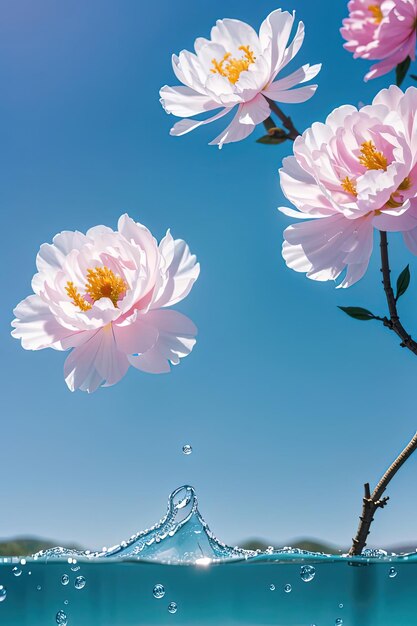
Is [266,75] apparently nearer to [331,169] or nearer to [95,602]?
[331,169]

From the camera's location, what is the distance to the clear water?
180 cm

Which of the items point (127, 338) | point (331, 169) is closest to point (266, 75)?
point (331, 169)

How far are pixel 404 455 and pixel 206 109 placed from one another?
1.96 ft

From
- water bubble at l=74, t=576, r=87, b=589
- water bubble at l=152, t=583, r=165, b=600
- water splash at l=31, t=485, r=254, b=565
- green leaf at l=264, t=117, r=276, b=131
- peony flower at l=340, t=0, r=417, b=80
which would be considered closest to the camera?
peony flower at l=340, t=0, r=417, b=80

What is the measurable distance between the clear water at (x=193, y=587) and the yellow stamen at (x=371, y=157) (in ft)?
3.53

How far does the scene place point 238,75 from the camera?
0.97 meters

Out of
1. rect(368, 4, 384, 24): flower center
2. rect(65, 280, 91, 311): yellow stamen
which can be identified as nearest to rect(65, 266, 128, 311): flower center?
rect(65, 280, 91, 311): yellow stamen

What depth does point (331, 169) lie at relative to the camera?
840mm

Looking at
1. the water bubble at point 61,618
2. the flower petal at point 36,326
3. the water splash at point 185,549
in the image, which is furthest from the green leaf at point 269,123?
the water bubble at point 61,618

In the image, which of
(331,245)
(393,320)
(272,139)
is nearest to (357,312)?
(393,320)

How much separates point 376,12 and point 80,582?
6.99 feet

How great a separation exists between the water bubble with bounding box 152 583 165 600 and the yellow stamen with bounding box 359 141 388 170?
166 cm

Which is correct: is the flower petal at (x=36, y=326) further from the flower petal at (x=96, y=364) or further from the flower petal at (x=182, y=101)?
the flower petal at (x=182, y=101)

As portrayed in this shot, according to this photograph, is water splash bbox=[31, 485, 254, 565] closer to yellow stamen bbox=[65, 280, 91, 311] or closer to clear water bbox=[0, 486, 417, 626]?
clear water bbox=[0, 486, 417, 626]
